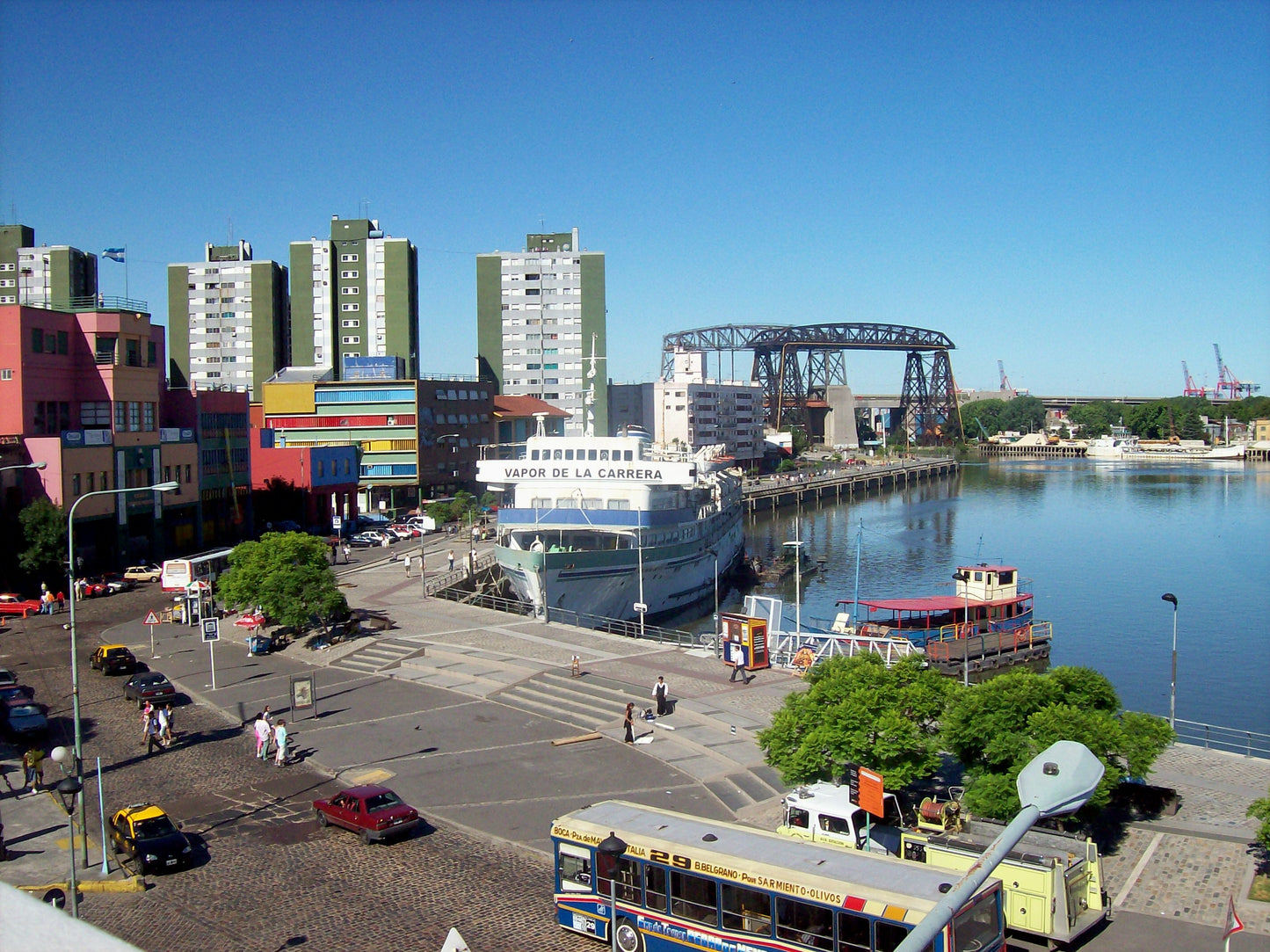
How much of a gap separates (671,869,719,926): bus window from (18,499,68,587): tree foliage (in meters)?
30.5

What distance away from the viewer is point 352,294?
84.8 meters

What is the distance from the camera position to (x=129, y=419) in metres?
41.7

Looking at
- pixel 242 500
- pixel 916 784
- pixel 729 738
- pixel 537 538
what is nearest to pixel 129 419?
pixel 242 500

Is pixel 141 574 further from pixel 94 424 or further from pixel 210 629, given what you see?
pixel 210 629

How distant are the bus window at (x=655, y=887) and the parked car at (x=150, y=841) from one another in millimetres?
6642

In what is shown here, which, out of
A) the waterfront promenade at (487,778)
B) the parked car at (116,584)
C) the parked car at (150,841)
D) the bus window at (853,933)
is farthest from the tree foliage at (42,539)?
the bus window at (853,933)

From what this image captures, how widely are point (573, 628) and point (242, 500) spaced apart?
95.3 feet

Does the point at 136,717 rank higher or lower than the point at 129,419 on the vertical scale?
lower

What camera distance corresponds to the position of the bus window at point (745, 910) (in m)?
9.15

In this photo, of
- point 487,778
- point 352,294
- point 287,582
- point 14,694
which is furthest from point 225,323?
point 487,778

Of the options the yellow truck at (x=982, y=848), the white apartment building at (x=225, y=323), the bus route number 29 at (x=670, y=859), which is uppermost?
the white apartment building at (x=225, y=323)

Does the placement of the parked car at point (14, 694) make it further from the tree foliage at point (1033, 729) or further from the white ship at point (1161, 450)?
the white ship at point (1161, 450)

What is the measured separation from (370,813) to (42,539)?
25746 millimetres

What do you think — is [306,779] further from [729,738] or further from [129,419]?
[129,419]
